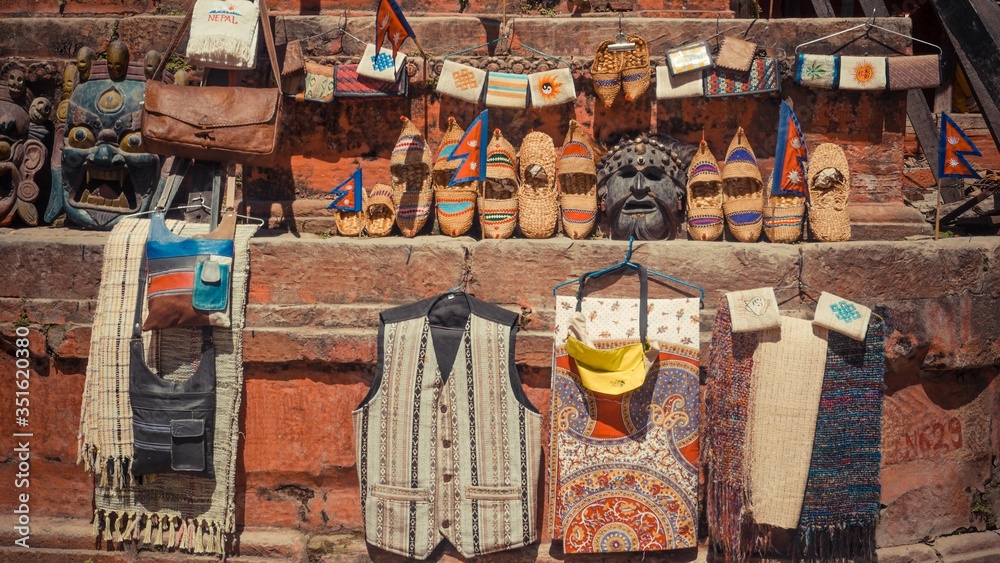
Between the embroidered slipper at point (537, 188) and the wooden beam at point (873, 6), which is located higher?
the wooden beam at point (873, 6)

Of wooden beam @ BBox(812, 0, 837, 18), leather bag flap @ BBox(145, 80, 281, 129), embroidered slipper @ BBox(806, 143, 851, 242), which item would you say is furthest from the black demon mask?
wooden beam @ BBox(812, 0, 837, 18)

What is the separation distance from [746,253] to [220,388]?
289 centimetres

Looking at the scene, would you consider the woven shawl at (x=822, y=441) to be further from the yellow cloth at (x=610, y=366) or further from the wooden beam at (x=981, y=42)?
the wooden beam at (x=981, y=42)

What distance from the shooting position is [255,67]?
5.75 metres

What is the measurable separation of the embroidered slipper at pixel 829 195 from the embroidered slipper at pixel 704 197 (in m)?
0.54

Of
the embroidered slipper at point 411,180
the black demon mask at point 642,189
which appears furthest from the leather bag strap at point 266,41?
the black demon mask at point 642,189

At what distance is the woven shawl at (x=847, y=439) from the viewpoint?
14.7 feet

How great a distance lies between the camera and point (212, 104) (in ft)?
17.2

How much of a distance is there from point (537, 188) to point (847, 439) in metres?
2.22

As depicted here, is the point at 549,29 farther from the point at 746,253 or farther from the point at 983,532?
the point at 983,532

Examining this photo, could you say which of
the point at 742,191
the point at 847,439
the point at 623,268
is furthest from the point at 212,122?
the point at 847,439

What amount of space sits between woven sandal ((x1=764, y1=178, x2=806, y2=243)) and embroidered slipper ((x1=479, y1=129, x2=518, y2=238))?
59.0 inches

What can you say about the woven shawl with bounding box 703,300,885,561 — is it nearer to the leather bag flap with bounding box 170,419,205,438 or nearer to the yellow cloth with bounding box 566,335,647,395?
the yellow cloth with bounding box 566,335,647,395

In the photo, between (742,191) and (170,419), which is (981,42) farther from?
(170,419)
